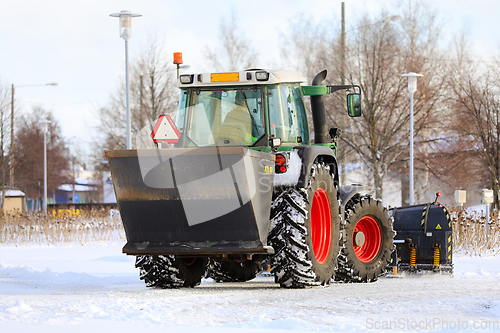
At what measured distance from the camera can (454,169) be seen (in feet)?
92.3

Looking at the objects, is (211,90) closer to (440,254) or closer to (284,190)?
(284,190)

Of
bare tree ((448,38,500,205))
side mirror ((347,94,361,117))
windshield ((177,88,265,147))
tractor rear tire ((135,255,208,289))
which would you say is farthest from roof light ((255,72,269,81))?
bare tree ((448,38,500,205))

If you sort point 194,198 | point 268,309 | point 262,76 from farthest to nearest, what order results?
point 262,76, point 194,198, point 268,309

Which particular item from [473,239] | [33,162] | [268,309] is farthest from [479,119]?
[33,162]

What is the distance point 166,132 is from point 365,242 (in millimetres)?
3655

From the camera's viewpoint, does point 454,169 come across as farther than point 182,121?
Yes

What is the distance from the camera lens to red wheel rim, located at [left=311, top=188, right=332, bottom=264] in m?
8.34

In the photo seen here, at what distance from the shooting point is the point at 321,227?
843 cm

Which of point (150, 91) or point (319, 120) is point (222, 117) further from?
point (150, 91)

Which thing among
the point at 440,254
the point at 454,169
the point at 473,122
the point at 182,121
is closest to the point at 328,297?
the point at 182,121

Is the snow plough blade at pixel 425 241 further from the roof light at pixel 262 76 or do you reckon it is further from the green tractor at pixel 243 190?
the roof light at pixel 262 76

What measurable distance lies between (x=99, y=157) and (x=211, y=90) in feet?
103

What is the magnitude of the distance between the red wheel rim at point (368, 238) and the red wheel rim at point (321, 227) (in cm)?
136

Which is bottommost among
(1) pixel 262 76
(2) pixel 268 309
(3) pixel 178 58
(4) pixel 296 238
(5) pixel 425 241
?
(2) pixel 268 309
